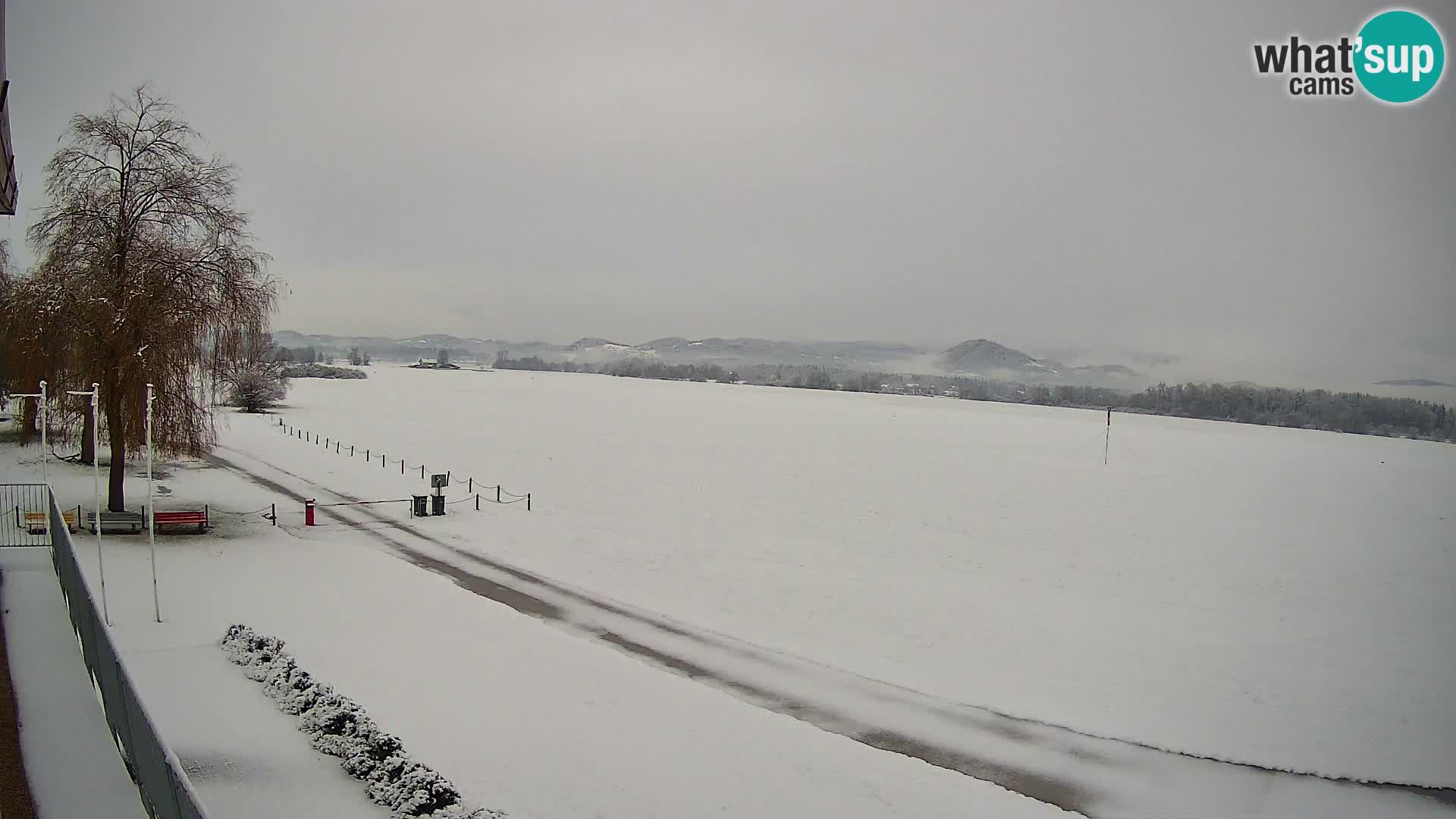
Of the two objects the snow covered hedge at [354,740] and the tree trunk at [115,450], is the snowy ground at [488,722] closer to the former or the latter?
the snow covered hedge at [354,740]

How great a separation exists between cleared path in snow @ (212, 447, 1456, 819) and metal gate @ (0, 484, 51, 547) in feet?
46.6

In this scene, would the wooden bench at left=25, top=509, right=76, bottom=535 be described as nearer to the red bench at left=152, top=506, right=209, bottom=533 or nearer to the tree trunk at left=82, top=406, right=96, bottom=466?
the tree trunk at left=82, top=406, right=96, bottom=466

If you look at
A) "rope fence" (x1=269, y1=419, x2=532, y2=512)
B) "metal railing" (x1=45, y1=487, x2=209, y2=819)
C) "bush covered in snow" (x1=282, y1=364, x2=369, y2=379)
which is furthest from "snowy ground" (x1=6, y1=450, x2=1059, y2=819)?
"bush covered in snow" (x1=282, y1=364, x2=369, y2=379)

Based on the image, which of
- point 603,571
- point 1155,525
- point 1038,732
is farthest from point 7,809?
point 1155,525

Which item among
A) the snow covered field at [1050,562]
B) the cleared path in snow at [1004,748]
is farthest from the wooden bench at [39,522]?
the cleared path in snow at [1004,748]

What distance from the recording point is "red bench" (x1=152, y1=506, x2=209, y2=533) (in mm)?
24344

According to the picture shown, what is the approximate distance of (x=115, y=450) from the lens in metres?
25.7

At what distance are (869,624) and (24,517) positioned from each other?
2452cm

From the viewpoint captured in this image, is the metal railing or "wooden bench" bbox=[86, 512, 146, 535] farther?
"wooden bench" bbox=[86, 512, 146, 535]

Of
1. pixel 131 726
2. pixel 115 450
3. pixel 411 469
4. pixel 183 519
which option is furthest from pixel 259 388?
pixel 131 726

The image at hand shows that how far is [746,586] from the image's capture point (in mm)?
22109

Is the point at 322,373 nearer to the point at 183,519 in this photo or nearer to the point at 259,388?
the point at 259,388

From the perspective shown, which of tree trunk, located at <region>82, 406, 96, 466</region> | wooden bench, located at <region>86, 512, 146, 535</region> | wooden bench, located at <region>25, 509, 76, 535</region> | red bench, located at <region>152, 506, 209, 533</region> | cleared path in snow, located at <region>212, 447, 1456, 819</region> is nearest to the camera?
cleared path in snow, located at <region>212, 447, 1456, 819</region>

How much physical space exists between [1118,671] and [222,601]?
63.7 ft
